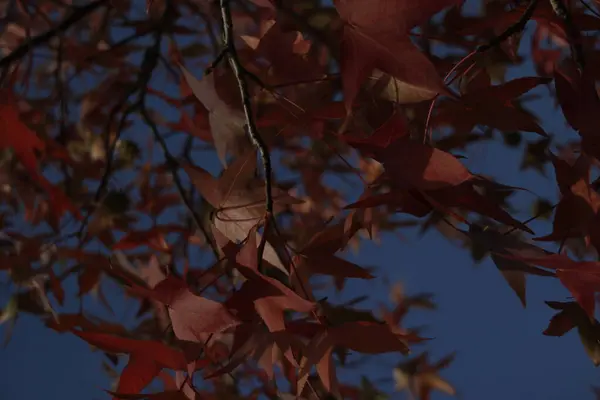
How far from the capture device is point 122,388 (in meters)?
0.42

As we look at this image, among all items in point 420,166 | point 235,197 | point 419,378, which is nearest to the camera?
point 420,166

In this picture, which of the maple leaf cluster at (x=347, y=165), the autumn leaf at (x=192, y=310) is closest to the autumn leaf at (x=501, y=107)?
the maple leaf cluster at (x=347, y=165)

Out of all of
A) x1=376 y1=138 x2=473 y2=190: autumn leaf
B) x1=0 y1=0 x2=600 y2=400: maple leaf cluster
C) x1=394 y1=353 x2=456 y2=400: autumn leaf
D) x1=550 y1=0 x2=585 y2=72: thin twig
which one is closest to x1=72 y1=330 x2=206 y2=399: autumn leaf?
x1=0 y1=0 x2=600 y2=400: maple leaf cluster

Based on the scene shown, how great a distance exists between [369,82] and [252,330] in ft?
0.61

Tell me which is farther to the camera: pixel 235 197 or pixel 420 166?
pixel 235 197

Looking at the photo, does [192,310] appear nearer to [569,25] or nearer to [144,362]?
[144,362]

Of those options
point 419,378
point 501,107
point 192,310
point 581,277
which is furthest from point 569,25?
point 419,378

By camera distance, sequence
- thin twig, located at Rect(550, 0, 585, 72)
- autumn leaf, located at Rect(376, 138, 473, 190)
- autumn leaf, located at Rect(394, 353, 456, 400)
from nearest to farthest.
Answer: autumn leaf, located at Rect(376, 138, 473, 190)
thin twig, located at Rect(550, 0, 585, 72)
autumn leaf, located at Rect(394, 353, 456, 400)

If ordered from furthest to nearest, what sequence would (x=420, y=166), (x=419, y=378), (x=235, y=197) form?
(x=419, y=378)
(x=235, y=197)
(x=420, y=166)

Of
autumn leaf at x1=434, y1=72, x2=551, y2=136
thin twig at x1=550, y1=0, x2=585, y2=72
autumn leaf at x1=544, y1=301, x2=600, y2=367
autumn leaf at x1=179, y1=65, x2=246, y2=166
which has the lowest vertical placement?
autumn leaf at x1=544, y1=301, x2=600, y2=367

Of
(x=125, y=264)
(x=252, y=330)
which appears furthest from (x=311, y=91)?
(x=125, y=264)

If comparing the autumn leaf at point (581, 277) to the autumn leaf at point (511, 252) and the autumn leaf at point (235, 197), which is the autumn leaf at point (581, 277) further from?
the autumn leaf at point (235, 197)

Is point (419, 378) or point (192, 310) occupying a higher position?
point (192, 310)

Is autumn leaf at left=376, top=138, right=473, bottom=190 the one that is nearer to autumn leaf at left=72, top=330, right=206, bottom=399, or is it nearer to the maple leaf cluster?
the maple leaf cluster
